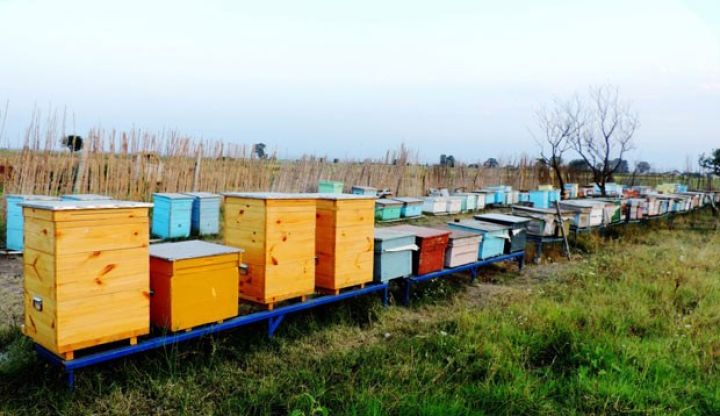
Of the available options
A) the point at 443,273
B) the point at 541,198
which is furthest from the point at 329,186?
the point at 541,198

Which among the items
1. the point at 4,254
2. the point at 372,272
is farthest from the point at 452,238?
the point at 4,254

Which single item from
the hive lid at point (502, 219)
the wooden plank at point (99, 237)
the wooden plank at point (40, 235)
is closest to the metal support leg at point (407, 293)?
the hive lid at point (502, 219)

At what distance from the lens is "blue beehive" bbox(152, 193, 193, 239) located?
30.3 ft

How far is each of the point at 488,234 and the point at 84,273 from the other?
18.1 feet

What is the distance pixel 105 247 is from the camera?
3.30 metres

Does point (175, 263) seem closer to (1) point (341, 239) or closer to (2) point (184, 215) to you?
(1) point (341, 239)

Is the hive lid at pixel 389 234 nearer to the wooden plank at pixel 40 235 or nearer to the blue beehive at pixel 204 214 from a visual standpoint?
the wooden plank at pixel 40 235

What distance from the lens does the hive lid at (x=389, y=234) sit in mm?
5588

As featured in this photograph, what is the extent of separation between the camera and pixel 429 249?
245 inches

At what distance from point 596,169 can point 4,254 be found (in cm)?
2052

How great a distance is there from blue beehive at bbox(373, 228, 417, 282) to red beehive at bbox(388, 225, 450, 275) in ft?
0.37

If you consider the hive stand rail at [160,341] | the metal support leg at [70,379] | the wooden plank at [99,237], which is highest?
the wooden plank at [99,237]

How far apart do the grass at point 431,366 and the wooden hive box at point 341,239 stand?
50cm

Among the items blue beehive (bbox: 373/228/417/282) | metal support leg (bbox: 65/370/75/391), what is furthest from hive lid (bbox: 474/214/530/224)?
metal support leg (bbox: 65/370/75/391)
